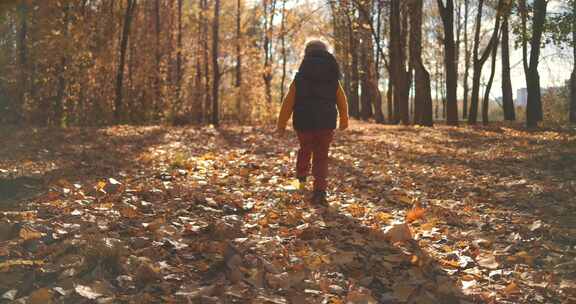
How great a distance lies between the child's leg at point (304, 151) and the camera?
21.9ft

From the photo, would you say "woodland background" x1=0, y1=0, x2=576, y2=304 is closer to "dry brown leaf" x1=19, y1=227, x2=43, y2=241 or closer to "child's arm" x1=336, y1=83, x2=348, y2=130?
"dry brown leaf" x1=19, y1=227, x2=43, y2=241

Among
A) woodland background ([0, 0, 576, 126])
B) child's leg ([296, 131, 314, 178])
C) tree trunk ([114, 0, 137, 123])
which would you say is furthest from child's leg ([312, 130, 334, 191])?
tree trunk ([114, 0, 137, 123])

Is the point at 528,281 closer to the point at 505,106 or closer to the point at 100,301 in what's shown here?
the point at 100,301

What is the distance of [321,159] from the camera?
6.61 meters

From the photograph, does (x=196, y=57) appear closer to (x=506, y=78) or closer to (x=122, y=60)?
(x=122, y=60)

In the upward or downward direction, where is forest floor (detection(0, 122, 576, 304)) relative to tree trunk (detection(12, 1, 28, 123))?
downward

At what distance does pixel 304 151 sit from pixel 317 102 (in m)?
0.72

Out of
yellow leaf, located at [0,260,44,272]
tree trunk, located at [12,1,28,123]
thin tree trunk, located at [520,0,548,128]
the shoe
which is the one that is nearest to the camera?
yellow leaf, located at [0,260,44,272]

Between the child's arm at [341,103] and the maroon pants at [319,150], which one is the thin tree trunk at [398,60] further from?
the maroon pants at [319,150]

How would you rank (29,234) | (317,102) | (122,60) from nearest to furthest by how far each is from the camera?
(29,234) → (317,102) → (122,60)

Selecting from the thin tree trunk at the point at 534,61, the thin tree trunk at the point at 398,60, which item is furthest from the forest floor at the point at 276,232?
the thin tree trunk at the point at 398,60

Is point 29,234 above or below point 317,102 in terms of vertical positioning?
below

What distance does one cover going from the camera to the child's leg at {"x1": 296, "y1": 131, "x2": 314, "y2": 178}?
263 inches

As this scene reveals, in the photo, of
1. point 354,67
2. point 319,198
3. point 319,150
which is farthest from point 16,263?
point 354,67
